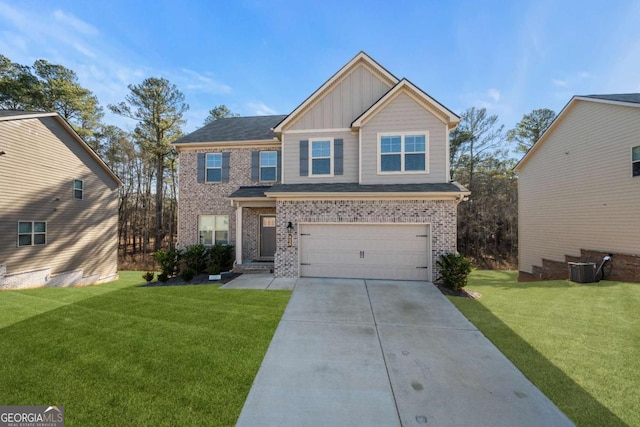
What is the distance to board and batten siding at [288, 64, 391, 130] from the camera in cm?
993

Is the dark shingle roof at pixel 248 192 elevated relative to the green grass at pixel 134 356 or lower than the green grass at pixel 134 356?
elevated

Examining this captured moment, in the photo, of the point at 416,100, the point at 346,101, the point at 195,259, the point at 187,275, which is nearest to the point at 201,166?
the point at 195,259

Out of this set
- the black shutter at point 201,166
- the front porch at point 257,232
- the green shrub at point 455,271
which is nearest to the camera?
the green shrub at point 455,271

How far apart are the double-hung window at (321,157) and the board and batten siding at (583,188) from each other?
11.3 meters

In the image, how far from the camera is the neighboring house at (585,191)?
31.0 ft

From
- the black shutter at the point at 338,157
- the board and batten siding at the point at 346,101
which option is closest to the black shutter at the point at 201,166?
the board and batten siding at the point at 346,101

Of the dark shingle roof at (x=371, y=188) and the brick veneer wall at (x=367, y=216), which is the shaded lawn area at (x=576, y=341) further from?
the dark shingle roof at (x=371, y=188)

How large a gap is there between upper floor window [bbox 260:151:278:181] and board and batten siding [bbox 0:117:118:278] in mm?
9812

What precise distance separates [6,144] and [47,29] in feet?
16.6

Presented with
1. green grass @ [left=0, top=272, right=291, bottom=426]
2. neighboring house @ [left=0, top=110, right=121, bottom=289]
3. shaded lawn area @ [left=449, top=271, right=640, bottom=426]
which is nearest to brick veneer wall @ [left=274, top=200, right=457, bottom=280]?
shaded lawn area @ [left=449, top=271, right=640, bottom=426]

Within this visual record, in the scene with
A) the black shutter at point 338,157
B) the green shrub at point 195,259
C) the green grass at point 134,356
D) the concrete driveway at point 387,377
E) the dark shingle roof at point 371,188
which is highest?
the black shutter at point 338,157

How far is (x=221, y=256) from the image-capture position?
1119cm

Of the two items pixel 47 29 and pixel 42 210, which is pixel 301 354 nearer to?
pixel 42 210

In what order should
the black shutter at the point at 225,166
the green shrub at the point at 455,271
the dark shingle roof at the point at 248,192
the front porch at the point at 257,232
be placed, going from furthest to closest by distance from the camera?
1. the black shutter at the point at 225,166
2. the front porch at the point at 257,232
3. the dark shingle roof at the point at 248,192
4. the green shrub at the point at 455,271
